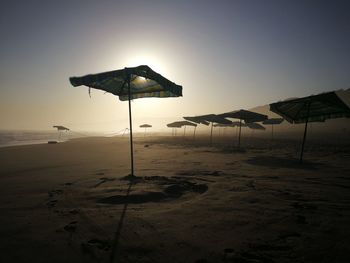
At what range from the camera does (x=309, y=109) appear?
10602mm

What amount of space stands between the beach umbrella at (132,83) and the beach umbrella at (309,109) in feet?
19.3

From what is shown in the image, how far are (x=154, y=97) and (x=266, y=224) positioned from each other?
607 cm

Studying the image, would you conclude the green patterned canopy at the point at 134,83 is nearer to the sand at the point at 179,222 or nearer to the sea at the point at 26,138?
the sand at the point at 179,222

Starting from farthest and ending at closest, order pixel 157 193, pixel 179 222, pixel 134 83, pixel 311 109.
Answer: pixel 311 109
pixel 134 83
pixel 157 193
pixel 179 222

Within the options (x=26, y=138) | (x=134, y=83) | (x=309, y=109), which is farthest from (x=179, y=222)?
(x=26, y=138)

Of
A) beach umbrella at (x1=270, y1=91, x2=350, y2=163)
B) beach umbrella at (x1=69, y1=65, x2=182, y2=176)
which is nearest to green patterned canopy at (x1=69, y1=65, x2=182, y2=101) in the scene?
beach umbrella at (x1=69, y1=65, x2=182, y2=176)

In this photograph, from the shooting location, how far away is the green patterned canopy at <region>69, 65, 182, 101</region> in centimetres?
600

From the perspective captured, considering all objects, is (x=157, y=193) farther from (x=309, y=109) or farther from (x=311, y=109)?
(x=311, y=109)

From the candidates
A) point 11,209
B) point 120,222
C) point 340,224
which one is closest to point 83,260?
point 120,222

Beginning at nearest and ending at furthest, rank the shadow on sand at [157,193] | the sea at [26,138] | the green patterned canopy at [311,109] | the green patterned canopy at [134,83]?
the shadow on sand at [157,193]
the green patterned canopy at [134,83]
the green patterned canopy at [311,109]
the sea at [26,138]

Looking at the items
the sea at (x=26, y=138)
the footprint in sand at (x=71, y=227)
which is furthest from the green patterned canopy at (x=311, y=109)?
the sea at (x=26, y=138)

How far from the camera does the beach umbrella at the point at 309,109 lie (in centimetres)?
973

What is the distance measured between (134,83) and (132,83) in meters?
0.09

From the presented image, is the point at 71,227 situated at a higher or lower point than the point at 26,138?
lower
